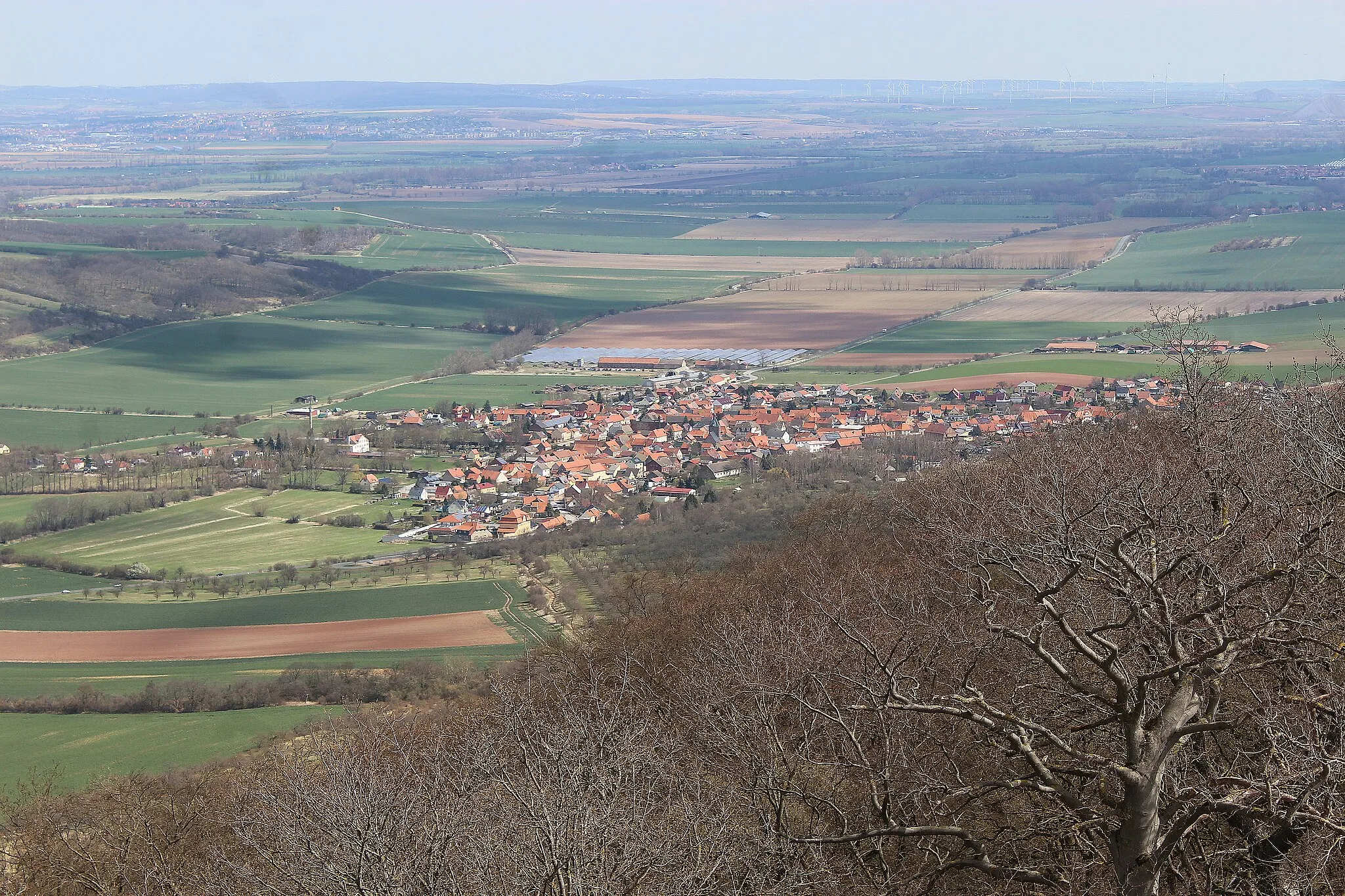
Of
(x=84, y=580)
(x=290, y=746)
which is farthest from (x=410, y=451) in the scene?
(x=290, y=746)

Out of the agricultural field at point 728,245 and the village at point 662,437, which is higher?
the agricultural field at point 728,245

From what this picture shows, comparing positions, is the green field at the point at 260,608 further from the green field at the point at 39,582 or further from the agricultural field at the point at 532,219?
the agricultural field at the point at 532,219

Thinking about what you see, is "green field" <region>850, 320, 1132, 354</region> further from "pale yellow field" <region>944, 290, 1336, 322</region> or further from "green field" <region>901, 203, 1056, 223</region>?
"green field" <region>901, 203, 1056, 223</region>

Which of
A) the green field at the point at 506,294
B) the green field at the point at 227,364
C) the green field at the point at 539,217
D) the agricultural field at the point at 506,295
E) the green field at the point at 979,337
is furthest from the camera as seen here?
the green field at the point at 539,217

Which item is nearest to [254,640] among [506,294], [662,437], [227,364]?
[662,437]

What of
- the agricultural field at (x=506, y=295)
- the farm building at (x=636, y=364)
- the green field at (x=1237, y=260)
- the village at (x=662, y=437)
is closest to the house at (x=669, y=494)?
the village at (x=662, y=437)

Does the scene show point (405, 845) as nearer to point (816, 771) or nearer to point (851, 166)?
point (816, 771)

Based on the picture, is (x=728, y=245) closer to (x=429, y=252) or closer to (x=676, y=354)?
(x=429, y=252)
